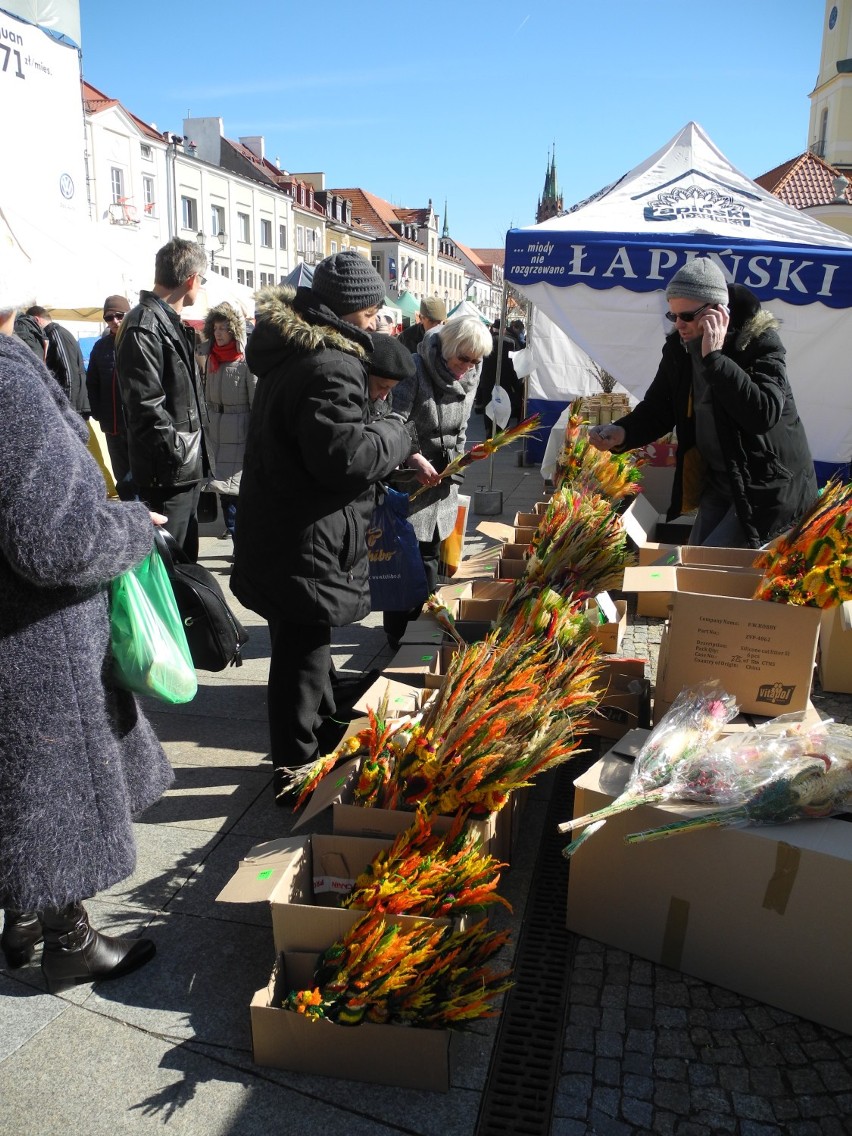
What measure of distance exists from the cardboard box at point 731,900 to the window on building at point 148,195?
34949mm

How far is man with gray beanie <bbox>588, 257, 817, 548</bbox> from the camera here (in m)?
3.06

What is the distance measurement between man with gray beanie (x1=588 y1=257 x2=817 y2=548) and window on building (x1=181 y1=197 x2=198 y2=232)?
3643cm

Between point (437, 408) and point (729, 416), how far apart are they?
1498 millimetres

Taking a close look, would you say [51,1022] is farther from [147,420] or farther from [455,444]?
[455,444]

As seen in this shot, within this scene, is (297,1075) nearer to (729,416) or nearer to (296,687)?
(296,687)

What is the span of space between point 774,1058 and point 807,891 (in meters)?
0.38

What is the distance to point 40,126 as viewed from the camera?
871cm

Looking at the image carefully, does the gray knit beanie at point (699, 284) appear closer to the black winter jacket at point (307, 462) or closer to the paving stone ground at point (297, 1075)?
the black winter jacket at point (307, 462)

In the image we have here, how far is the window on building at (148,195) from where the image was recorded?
1268 inches

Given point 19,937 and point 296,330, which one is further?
point 296,330

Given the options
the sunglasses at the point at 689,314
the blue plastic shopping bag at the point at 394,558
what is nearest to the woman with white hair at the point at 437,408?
the blue plastic shopping bag at the point at 394,558

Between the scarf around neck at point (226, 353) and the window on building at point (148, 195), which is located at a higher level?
the window on building at point (148, 195)

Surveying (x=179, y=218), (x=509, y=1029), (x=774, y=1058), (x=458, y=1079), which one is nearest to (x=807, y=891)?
(x=774, y=1058)

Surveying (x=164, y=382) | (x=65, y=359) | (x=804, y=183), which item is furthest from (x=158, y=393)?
(x=804, y=183)
